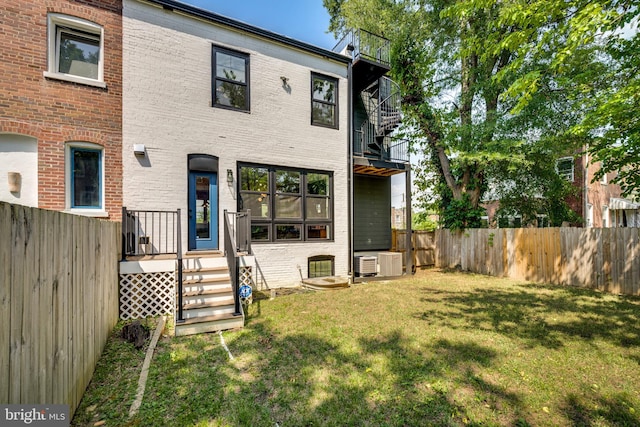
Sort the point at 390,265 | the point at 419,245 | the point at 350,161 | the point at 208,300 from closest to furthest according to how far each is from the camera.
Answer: the point at 208,300, the point at 350,161, the point at 390,265, the point at 419,245

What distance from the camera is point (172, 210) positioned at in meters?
7.16

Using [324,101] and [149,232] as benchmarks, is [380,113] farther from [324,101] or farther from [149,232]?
[149,232]

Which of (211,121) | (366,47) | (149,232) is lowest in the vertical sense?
(149,232)

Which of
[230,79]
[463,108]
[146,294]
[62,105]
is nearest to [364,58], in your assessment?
[230,79]

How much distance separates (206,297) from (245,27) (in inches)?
280

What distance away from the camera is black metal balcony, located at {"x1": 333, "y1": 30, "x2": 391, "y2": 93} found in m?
9.95

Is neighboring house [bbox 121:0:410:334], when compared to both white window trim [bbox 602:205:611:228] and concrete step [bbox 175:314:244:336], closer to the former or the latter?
concrete step [bbox 175:314:244:336]

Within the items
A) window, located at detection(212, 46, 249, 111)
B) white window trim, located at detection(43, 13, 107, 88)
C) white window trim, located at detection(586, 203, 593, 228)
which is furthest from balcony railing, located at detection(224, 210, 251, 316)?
white window trim, located at detection(586, 203, 593, 228)

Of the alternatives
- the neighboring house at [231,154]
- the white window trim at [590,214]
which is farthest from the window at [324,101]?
the white window trim at [590,214]

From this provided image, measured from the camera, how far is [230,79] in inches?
317

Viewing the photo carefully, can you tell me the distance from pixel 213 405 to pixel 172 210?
522cm

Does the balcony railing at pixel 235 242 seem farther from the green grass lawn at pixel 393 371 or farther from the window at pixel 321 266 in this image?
the window at pixel 321 266

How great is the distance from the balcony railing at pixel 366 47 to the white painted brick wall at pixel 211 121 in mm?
1175

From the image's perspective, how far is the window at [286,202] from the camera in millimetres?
8203
